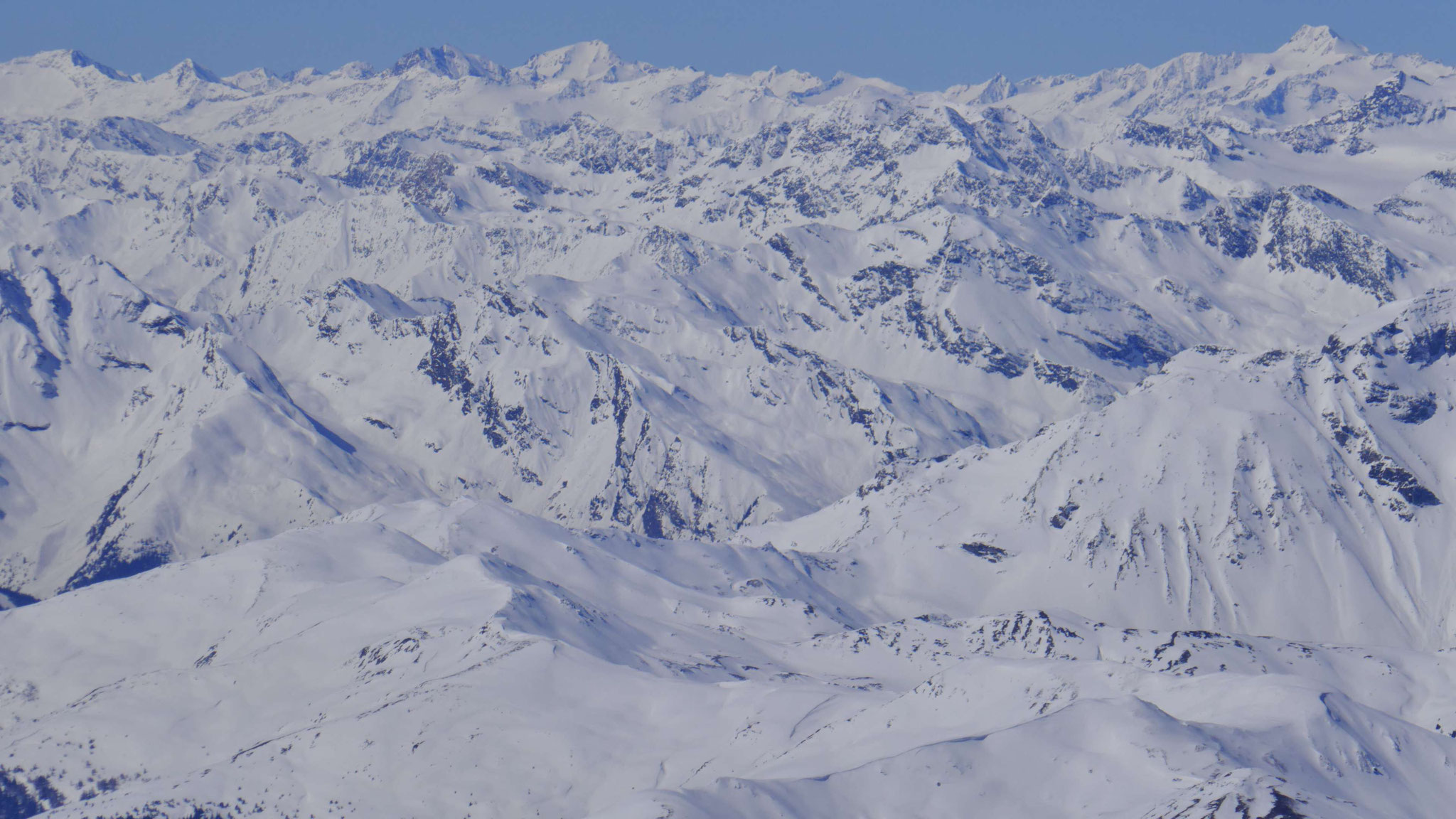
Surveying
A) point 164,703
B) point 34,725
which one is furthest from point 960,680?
point 34,725

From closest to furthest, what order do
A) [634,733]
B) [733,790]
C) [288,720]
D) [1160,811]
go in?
[1160,811], [733,790], [634,733], [288,720]

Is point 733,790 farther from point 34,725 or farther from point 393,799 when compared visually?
point 34,725

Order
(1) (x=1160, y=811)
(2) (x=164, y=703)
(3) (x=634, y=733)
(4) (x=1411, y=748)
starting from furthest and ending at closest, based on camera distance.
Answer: (2) (x=164, y=703)
(3) (x=634, y=733)
(4) (x=1411, y=748)
(1) (x=1160, y=811)

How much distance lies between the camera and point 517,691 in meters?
169

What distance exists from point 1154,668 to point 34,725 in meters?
152

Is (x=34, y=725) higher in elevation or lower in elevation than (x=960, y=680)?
lower

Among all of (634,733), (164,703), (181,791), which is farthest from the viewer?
(164,703)

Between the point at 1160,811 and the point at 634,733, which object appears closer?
the point at 1160,811

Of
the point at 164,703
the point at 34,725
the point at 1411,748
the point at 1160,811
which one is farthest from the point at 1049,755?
the point at 34,725

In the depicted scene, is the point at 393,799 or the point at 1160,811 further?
the point at 393,799

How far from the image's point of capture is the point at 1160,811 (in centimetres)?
11369

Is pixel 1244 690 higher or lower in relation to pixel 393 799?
higher

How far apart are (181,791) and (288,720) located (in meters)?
24.8

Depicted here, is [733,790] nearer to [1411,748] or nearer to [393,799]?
[393,799]
